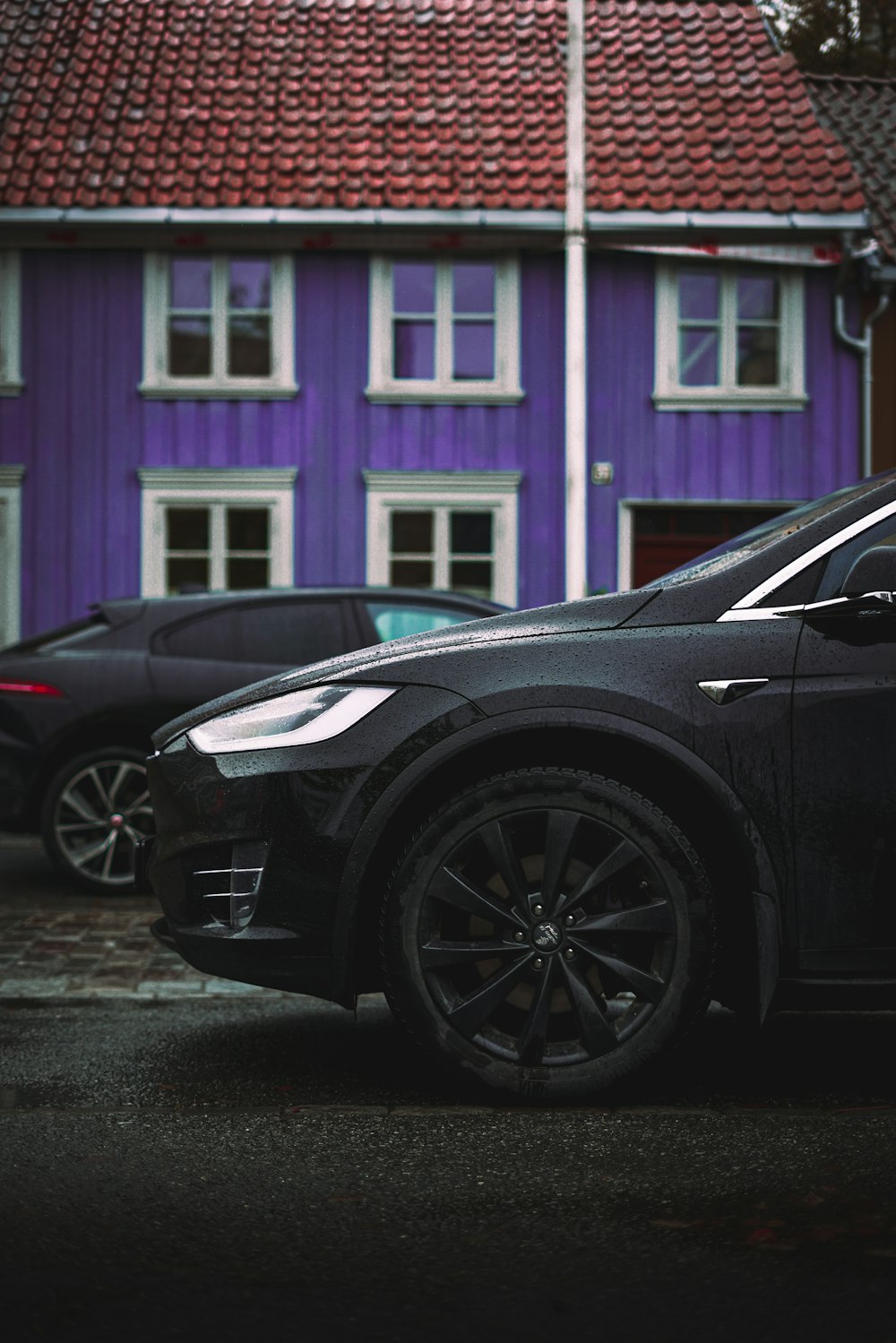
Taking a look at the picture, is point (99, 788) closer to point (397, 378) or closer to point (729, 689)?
point (729, 689)

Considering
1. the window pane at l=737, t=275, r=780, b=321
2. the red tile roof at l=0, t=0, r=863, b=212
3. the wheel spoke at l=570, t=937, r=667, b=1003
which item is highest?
the red tile roof at l=0, t=0, r=863, b=212

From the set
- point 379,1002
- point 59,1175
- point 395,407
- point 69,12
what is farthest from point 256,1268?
point 69,12

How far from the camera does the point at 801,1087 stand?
165 inches

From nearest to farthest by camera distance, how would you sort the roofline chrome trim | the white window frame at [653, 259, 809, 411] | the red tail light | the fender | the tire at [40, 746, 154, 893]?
the fender < the tire at [40, 746, 154, 893] < the red tail light < the roofline chrome trim < the white window frame at [653, 259, 809, 411]

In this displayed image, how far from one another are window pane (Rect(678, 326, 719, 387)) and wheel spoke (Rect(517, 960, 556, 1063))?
1523 centimetres

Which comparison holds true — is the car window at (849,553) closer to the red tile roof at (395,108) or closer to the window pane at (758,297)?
the red tile roof at (395,108)

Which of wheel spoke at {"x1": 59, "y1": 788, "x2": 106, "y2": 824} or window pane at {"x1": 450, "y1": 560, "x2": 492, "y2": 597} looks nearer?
wheel spoke at {"x1": 59, "y1": 788, "x2": 106, "y2": 824}

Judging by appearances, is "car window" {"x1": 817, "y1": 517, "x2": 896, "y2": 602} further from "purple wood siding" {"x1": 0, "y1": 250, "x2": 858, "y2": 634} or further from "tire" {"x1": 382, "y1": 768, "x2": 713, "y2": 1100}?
"purple wood siding" {"x1": 0, "y1": 250, "x2": 858, "y2": 634}

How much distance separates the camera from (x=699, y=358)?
1844 centimetres

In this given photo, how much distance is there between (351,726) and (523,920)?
0.62 m

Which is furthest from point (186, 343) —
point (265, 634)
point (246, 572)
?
point (265, 634)

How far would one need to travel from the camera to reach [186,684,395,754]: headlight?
400 centimetres

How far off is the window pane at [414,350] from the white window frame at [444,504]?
46.3 inches

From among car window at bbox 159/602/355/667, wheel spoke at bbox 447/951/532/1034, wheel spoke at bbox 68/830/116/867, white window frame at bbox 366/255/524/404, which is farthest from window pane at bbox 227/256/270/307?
wheel spoke at bbox 447/951/532/1034
